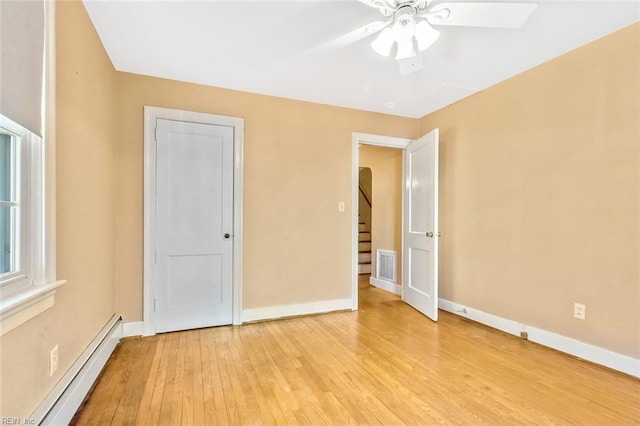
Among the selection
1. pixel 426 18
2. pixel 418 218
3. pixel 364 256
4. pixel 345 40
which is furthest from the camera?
pixel 364 256

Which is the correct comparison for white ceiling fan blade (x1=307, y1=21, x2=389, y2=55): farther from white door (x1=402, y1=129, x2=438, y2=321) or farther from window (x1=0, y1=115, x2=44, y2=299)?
window (x1=0, y1=115, x2=44, y2=299)

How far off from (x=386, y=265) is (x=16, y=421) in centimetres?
410

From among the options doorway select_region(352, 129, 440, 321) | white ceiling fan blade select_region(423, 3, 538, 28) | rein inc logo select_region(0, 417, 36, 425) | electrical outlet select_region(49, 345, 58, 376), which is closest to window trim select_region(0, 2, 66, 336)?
electrical outlet select_region(49, 345, 58, 376)

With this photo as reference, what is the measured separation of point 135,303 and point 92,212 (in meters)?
1.06

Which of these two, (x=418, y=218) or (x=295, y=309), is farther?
(x=418, y=218)

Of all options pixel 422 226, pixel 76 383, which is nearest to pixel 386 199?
pixel 422 226

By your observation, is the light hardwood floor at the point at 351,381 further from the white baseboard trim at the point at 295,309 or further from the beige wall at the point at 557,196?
the beige wall at the point at 557,196

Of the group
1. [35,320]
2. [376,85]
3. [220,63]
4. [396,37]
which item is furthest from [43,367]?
[376,85]

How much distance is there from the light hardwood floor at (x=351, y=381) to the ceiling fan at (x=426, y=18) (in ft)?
7.10

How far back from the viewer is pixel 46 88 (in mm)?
1451

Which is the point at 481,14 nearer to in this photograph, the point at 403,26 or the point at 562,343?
the point at 403,26

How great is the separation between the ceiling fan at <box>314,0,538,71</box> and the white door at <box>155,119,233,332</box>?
1.82 metres

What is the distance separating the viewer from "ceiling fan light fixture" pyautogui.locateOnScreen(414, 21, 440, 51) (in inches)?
71.6

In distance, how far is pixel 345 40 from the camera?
2246mm
